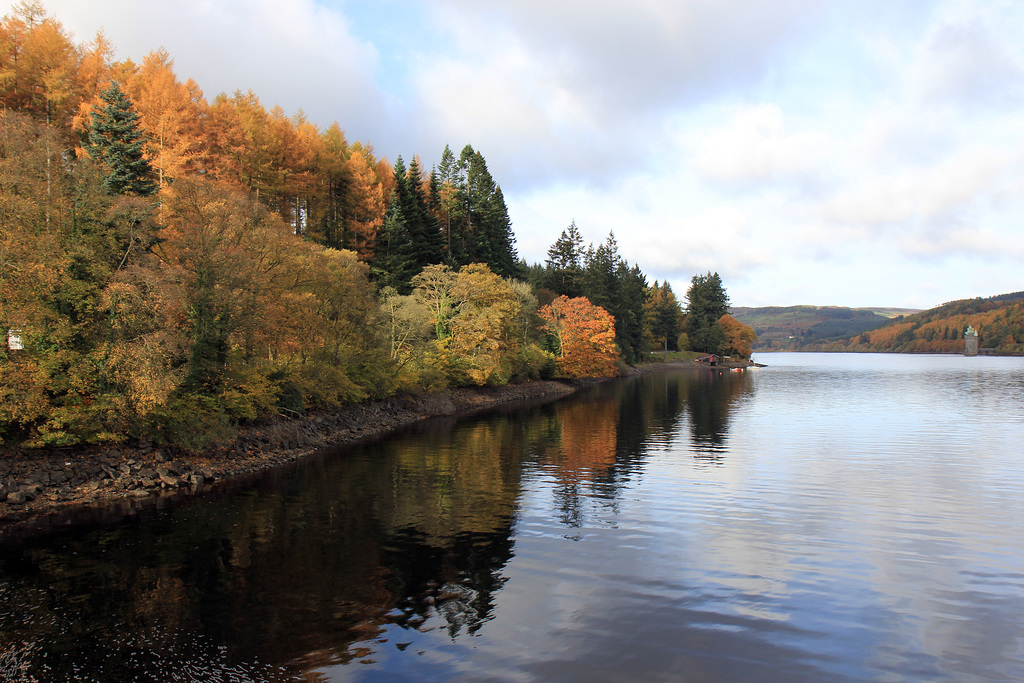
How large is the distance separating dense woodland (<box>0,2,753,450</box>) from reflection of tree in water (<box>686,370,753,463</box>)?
779 inches

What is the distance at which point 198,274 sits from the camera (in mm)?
29266

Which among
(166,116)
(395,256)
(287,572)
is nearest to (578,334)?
(395,256)

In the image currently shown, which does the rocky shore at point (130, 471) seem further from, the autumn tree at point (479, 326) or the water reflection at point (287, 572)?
the autumn tree at point (479, 326)

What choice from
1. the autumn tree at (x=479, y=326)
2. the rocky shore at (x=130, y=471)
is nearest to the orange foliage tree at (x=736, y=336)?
the autumn tree at (x=479, y=326)

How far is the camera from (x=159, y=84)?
56.2m

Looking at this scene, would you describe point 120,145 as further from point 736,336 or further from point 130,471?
point 736,336

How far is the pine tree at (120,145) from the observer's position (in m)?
36.7

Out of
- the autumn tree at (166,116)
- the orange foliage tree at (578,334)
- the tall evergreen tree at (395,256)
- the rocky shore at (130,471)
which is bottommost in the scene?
the rocky shore at (130,471)

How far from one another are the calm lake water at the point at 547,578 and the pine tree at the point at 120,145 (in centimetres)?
2228

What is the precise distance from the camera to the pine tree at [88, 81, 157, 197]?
36.7 meters

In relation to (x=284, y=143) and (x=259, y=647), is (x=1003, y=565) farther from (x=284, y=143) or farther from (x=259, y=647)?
(x=284, y=143)

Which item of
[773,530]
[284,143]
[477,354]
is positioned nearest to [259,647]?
[773,530]

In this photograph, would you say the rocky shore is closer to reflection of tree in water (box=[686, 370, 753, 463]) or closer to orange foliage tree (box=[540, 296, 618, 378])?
reflection of tree in water (box=[686, 370, 753, 463])

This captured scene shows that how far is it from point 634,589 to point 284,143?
73087 millimetres
